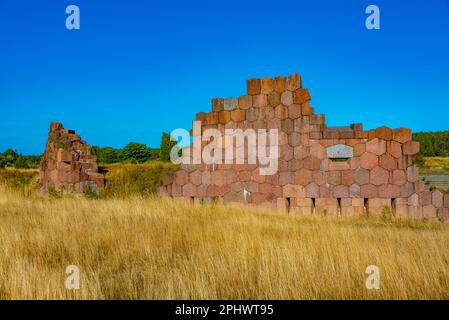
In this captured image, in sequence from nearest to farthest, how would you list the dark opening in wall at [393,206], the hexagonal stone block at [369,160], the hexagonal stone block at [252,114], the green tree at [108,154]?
1. the dark opening in wall at [393,206]
2. the hexagonal stone block at [369,160]
3. the hexagonal stone block at [252,114]
4. the green tree at [108,154]

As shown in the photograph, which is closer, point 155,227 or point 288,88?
point 155,227

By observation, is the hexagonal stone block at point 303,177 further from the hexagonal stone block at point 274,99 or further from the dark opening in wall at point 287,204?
the hexagonal stone block at point 274,99

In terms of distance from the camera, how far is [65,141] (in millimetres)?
16641

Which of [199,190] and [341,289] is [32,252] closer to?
[341,289]

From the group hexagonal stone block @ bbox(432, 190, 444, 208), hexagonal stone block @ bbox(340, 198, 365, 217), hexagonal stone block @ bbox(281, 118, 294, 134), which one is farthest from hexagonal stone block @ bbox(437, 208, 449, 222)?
hexagonal stone block @ bbox(281, 118, 294, 134)

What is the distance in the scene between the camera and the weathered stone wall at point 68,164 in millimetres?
16141

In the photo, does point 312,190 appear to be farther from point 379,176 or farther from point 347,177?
point 379,176

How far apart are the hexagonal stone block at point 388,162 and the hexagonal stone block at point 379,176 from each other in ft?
0.42

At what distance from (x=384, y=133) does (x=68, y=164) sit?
11386 millimetres

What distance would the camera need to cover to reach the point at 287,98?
1312 centimetres

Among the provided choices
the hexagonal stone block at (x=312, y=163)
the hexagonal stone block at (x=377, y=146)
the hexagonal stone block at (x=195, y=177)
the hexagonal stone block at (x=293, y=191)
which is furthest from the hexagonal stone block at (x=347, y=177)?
the hexagonal stone block at (x=195, y=177)
